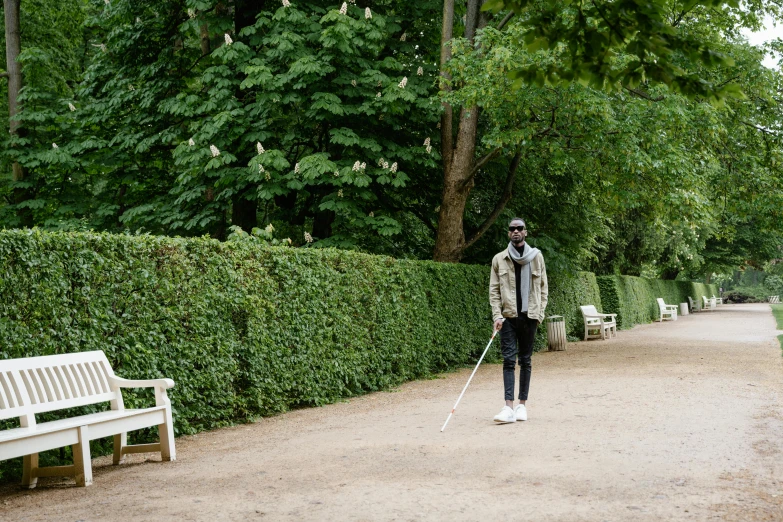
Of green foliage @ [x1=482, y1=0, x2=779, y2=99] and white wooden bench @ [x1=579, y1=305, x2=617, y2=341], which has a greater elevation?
green foliage @ [x1=482, y1=0, x2=779, y2=99]

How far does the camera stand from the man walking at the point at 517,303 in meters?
8.70

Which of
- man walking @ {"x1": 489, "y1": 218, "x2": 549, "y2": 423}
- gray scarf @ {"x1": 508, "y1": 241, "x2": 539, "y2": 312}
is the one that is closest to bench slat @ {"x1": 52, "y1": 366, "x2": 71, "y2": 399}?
man walking @ {"x1": 489, "y1": 218, "x2": 549, "y2": 423}

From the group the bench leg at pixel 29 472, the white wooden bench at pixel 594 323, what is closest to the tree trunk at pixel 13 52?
the bench leg at pixel 29 472

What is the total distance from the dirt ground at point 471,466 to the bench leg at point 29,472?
0.10m

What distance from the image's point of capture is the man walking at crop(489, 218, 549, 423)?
870 cm

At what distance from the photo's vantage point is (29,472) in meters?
6.39

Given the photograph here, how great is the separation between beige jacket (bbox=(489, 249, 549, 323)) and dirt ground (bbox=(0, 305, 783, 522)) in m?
1.22

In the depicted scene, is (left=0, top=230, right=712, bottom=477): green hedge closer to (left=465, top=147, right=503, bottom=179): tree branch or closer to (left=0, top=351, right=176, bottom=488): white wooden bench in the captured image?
(left=0, top=351, right=176, bottom=488): white wooden bench

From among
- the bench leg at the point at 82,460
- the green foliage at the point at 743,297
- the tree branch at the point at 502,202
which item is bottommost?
the green foliage at the point at 743,297

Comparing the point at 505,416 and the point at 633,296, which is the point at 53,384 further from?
the point at 633,296

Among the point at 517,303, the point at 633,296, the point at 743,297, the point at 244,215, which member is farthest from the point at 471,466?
the point at 743,297

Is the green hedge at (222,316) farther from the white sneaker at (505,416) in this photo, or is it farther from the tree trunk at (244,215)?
the tree trunk at (244,215)

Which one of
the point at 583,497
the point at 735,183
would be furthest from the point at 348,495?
the point at 735,183

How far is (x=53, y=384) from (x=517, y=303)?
471 centimetres
